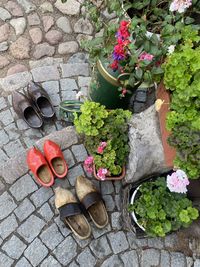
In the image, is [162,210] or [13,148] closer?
[162,210]

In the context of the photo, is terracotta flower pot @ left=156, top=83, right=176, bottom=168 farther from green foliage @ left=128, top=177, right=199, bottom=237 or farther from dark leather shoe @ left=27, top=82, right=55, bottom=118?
dark leather shoe @ left=27, top=82, right=55, bottom=118

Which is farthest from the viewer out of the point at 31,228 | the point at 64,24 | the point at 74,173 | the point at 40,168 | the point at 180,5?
the point at 64,24

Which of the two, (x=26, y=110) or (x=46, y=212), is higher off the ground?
(x=26, y=110)

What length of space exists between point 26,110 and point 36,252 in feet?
4.16

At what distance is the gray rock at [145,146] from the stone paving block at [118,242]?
0.49 m

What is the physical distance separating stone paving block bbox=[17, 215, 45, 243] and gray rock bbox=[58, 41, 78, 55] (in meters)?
1.77

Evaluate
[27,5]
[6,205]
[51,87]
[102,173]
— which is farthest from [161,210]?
[27,5]

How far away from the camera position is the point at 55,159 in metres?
3.52

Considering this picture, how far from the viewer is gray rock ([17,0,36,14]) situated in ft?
14.4

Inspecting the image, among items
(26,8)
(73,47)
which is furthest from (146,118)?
(26,8)

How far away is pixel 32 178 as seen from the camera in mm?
3514

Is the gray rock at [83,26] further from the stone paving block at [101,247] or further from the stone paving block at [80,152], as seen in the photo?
the stone paving block at [101,247]

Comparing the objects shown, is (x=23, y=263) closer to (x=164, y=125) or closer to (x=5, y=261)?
(x=5, y=261)

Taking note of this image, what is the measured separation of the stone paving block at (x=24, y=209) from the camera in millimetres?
3371
